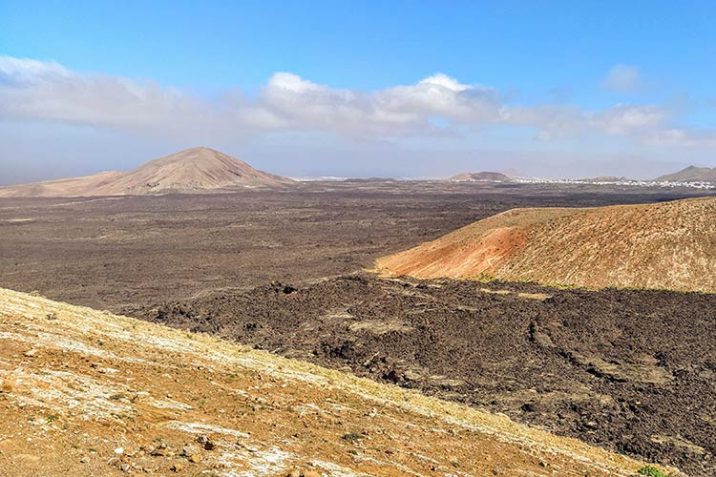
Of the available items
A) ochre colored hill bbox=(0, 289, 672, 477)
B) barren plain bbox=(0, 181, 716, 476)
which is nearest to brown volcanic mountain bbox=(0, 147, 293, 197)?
barren plain bbox=(0, 181, 716, 476)

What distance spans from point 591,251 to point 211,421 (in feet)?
118

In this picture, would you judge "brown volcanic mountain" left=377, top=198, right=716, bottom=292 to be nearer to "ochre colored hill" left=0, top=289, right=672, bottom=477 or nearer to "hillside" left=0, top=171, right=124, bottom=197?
"ochre colored hill" left=0, top=289, right=672, bottom=477

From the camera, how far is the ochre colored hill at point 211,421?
7.63 m

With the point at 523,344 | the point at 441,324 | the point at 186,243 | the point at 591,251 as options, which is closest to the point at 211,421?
the point at 523,344

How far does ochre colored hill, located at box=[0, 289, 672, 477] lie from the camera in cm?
763

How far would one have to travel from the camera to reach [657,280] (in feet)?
116

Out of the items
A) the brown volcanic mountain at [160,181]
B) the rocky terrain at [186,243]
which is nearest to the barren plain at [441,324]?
the rocky terrain at [186,243]

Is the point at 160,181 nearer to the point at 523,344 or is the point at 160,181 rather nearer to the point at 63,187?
the point at 63,187

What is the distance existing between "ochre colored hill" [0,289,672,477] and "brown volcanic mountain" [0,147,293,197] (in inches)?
→ 5514

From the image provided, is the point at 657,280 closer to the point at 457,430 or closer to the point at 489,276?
the point at 489,276

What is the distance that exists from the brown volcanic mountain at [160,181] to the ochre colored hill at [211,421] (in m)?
140

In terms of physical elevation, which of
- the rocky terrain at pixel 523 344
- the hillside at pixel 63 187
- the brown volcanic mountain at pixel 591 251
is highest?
the hillside at pixel 63 187

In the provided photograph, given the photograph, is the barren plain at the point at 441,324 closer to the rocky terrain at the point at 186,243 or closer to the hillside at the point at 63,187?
the rocky terrain at the point at 186,243

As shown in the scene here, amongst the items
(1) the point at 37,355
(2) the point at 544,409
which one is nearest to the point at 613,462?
(2) the point at 544,409
